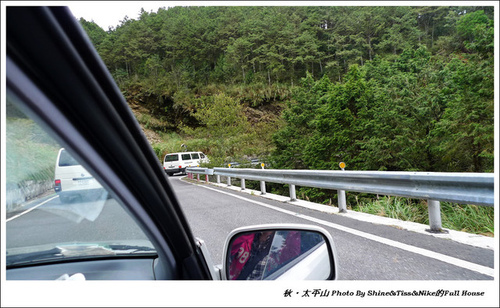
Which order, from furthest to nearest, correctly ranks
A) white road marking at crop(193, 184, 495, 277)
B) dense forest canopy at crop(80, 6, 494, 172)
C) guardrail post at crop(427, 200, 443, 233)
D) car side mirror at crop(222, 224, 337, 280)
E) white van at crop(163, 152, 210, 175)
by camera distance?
white van at crop(163, 152, 210, 175) → dense forest canopy at crop(80, 6, 494, 172) → guardrail post at crop(427, 200, 443, 233) → white road marking at crop(193, 184, 495, 277) → car side mirror at crop(222, 224, 337, 280)

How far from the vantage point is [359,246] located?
3.46 metres

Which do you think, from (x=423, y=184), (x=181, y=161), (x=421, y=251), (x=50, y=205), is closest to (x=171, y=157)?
(x=181, y=161)

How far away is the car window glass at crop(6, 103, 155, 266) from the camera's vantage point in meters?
0.77

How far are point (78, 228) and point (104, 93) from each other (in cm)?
60

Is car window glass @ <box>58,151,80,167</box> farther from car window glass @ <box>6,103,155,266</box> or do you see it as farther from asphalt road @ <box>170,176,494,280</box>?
asphalt road @ <box>170,176,494,280</box>

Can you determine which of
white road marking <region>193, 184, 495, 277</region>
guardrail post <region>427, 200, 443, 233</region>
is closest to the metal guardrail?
guardrail post <region>427, 200, 443, 233</region>

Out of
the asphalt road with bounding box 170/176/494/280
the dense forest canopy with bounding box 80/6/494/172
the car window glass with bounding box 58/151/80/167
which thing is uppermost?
the dense forest canopy with bounding box 80/6/494/172

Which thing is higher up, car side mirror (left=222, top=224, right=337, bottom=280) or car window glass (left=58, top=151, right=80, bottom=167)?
car window glass (left=58, top=151, right=80, bottom=167)

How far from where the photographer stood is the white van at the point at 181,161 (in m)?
20.2

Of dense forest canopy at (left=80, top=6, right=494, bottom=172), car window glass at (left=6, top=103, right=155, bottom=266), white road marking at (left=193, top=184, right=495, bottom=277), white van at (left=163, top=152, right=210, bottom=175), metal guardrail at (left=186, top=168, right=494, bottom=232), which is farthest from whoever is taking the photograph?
white van at (left=163, top=152, right=210, bottom=175)

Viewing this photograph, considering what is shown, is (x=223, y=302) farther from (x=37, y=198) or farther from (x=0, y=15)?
(x=0, y=15)

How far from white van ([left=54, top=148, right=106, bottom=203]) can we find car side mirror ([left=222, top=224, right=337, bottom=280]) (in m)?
0.68

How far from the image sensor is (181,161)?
66.2ft

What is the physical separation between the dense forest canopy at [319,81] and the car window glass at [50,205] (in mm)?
281
